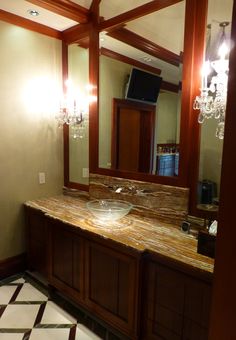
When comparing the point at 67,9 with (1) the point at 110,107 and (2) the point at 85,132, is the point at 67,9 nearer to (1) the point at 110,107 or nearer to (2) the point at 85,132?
(1) the point at 110,107

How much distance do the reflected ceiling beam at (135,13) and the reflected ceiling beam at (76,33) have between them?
22 cm

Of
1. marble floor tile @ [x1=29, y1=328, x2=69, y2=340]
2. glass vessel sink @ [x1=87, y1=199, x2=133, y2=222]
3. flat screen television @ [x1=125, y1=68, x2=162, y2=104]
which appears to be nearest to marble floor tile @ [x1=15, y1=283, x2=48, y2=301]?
marble floor tile @ [x1=29, y1=328, x2=69, y2=340]

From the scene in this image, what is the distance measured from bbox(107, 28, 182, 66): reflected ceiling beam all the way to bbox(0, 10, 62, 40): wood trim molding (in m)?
0.72

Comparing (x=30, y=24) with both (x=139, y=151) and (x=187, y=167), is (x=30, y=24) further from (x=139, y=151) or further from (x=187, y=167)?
(x=187, y=167)

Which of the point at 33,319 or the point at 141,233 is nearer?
the point at 141,233

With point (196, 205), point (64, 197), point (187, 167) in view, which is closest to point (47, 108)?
point (64, 197)

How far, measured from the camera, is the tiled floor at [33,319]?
1.95m

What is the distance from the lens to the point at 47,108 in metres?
2.84

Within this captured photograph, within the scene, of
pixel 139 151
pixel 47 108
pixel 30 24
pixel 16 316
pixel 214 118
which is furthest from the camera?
pixel 47 108

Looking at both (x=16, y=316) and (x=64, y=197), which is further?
(x=64, y=197)

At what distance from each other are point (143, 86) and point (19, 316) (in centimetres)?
225

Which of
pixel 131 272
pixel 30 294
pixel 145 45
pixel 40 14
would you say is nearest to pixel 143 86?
pixel 145 45

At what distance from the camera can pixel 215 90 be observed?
175 cm

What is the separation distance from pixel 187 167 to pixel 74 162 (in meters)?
1.44
